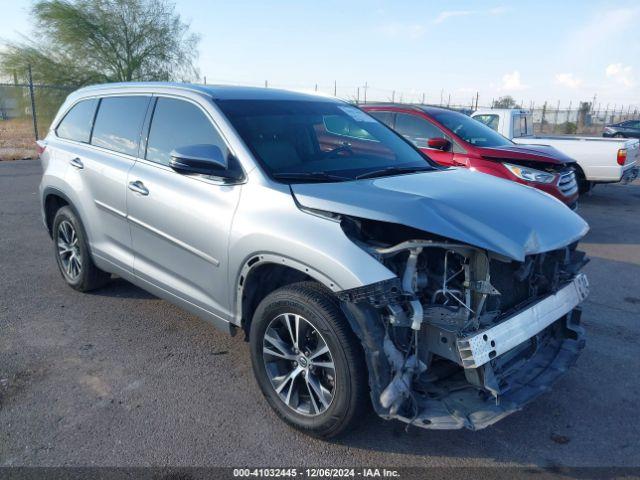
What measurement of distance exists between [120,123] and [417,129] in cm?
522

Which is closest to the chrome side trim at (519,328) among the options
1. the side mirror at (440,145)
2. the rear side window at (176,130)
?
the rear side window at (176,130)

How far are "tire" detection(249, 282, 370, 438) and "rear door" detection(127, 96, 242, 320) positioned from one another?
1.47ft

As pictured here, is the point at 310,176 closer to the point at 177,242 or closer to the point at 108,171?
the point at 177,242

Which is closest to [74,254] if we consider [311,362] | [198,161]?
[198,161]

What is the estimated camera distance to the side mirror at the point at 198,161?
3.21m

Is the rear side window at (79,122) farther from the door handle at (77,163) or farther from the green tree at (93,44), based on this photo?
the green tree at (93,44)

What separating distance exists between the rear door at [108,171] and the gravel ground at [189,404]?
0.68 m

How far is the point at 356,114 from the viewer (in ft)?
15.0

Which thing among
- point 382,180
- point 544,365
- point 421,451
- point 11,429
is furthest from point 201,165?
point 544,365

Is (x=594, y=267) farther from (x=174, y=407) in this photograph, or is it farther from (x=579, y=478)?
(x=174, y=407)

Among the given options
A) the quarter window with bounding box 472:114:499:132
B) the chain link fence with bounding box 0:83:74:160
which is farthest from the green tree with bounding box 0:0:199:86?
the quarter window with bounding box 472:114:499:132

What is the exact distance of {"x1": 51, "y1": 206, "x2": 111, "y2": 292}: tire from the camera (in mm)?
4848

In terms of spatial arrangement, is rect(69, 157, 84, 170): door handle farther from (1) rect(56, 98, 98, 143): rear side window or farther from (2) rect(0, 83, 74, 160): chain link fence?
(2) rect(0, 83, 74, 160): chain link fence

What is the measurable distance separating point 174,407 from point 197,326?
121 cm
